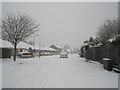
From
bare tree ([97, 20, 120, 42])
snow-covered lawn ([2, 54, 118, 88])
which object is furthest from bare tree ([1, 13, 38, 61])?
bare tree ([97, 20, 120, 42])

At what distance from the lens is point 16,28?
91.4 ft

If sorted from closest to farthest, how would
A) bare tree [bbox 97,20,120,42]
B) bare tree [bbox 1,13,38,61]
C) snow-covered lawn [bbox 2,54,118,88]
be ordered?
snow-covered lawn [bbox 2,54,118,88] → bare tree [bbox 1,13,38,61] → bare tree [bbox 97,20,120,42]

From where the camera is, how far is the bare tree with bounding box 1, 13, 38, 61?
90.8 feet

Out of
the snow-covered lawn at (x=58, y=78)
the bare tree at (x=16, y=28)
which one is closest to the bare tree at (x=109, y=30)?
the bare tree at (x=16, y=28)

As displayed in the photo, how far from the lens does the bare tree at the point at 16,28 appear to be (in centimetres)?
2769

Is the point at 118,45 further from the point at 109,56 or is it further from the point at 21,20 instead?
the point at 21,20

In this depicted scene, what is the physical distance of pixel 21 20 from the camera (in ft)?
94.1

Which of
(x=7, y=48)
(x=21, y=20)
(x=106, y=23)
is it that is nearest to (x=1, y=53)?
(x=7, y=48)

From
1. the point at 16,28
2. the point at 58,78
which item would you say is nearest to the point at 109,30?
the point at 16,28

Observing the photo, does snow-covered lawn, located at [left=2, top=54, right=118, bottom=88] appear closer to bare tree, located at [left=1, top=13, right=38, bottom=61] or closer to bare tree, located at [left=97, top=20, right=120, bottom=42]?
bare tree, located at [left=1, top=13, right=38, bottom=61]

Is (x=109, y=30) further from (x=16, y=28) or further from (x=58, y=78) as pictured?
(x=58, y=78)

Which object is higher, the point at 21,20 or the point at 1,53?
the point at 21,20

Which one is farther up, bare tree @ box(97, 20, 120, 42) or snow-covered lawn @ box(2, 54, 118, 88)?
bare tree @ box(97, 20, 120, 42)

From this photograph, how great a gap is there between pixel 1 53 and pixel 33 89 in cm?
2909
